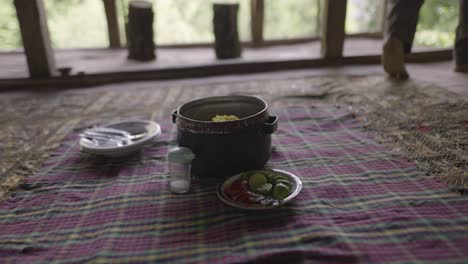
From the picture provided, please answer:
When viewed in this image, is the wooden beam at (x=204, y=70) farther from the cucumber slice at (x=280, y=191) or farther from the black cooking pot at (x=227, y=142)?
the cucumber slice at (x=280, y=191)

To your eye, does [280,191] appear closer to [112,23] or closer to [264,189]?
[264,189]

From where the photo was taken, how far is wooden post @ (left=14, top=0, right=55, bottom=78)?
2.87 meters

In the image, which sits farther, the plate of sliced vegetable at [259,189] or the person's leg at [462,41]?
the person's leg at [462,41]

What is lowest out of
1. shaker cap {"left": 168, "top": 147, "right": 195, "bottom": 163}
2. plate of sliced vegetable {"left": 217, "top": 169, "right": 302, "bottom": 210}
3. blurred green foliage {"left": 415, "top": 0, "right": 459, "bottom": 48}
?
blurred green foliage {"left": 415, "top": 0, "right": 459, "bottom": 48}

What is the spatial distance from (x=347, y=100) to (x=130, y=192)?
143cm

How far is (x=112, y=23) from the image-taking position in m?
4.40

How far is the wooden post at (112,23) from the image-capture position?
430 cm

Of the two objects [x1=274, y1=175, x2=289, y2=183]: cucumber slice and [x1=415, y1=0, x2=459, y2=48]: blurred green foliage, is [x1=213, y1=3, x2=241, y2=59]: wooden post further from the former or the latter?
[x1=415, y1=0, x2=459, y2=48]: blurred green foliage

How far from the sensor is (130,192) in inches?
44.6

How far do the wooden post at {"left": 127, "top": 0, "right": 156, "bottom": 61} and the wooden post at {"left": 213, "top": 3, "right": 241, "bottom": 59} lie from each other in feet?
2.11

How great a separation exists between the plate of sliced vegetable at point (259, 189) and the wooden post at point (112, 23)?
3.91 metres

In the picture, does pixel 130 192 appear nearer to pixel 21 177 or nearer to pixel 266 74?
pixel 21 177

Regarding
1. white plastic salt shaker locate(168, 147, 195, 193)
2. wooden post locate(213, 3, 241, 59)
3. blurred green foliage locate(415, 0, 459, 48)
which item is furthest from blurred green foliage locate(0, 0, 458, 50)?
white plastic salt shaker locate(168, 147, 195, 193)

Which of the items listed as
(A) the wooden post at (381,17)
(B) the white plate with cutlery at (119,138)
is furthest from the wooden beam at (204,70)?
(B) the white plate with cutlery at (119,138)
